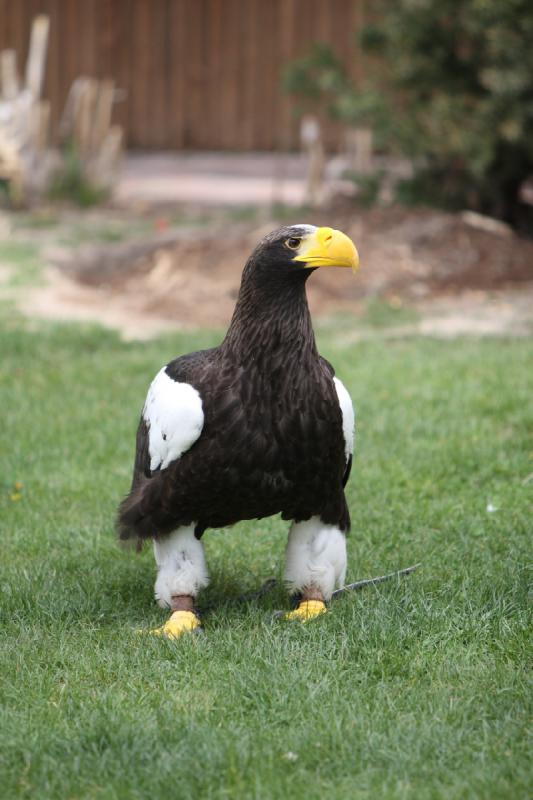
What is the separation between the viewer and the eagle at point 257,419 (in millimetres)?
3871

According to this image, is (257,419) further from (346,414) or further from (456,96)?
(456,96)

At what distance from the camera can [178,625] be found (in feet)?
13.2

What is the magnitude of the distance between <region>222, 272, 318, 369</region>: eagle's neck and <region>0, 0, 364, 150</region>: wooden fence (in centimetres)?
1597

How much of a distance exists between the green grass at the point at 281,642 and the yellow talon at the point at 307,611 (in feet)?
0.25

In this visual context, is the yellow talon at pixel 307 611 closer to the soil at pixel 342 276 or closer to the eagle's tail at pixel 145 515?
the eagle's tail at pixel 145 515

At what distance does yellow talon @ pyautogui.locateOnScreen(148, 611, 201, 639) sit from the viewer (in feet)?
13.0

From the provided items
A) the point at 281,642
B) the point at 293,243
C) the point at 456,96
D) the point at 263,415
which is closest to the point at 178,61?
the point at 456,96

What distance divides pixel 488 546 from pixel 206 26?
16519 mm

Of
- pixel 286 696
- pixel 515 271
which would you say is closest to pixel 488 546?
pixel 286 696

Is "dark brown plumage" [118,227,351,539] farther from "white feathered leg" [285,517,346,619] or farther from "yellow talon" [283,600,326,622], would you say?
"yellow talon" [283,600,326,622]

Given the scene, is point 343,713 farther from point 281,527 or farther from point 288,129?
point 288,129

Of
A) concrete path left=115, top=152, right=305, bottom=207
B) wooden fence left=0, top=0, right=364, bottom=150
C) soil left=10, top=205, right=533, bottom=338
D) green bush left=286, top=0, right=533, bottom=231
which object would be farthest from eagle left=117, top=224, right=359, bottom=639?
wooden fence left=0, top=0, right=364, bottom=150

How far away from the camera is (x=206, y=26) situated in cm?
1972

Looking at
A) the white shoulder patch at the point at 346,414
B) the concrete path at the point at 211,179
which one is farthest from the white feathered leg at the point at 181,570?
the concrete path at the point at 211,179
